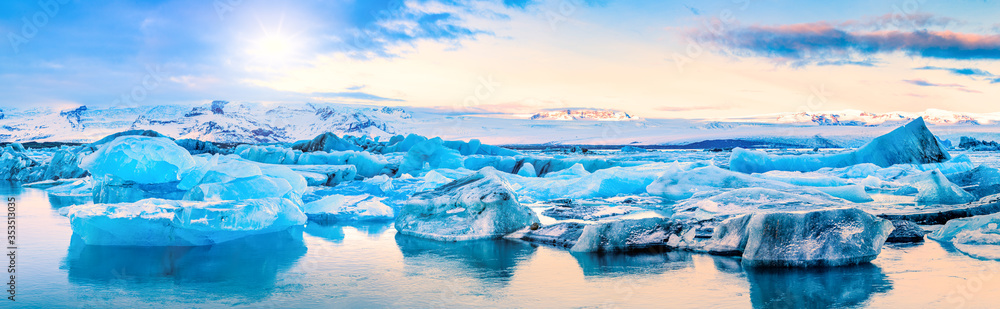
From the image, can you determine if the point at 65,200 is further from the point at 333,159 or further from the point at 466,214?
the point at 333,159

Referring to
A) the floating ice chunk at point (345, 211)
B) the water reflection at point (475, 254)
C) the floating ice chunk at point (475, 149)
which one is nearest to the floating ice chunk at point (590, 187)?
the floating ice chunk at point (345, 211)

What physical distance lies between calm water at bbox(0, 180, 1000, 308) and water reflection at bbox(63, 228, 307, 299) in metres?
0.01

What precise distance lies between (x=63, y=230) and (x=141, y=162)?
1.09 meters

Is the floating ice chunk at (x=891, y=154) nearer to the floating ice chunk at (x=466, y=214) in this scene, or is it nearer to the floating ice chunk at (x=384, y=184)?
the floating ice chunk at (x=384, y=184)

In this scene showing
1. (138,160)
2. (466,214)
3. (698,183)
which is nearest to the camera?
(466,214)

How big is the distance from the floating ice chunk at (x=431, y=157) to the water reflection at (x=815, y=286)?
1303 centimetres

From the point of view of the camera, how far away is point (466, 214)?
5723 mm

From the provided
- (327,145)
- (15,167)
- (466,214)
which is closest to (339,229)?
(466,214)

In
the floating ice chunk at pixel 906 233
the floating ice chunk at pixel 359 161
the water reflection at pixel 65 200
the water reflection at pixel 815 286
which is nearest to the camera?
the water reflection at pixel 815 286

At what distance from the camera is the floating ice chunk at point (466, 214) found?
5.54 meters

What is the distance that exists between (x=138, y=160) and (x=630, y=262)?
5711mm

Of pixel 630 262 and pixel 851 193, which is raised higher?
pixel 851 193

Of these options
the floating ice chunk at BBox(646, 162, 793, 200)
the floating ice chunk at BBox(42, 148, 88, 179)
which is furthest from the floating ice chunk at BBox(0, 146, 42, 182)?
the floating ice chunk at BBox(646, 162, 793, 200)

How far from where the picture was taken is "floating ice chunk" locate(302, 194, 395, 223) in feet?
23.1
